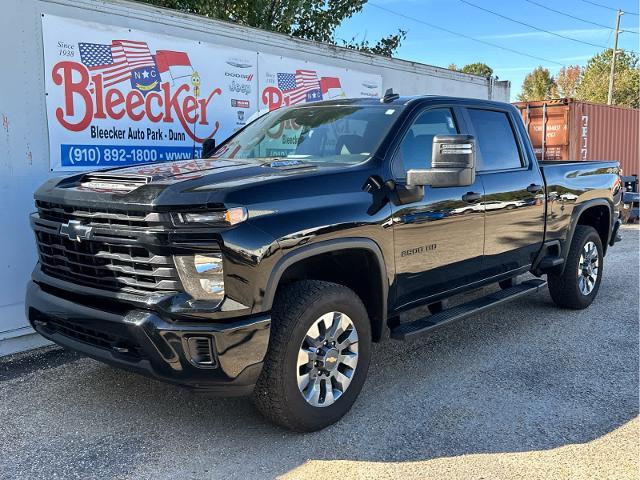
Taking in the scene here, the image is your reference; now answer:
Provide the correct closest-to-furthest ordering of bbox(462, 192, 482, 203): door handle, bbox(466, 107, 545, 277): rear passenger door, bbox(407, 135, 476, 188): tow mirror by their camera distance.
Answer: bbox(407, 135, 476, 188): tow mirror, bbox(462, 192, 482, 203): door handle, bbox(466, 107, 545, 277): rear passenger door

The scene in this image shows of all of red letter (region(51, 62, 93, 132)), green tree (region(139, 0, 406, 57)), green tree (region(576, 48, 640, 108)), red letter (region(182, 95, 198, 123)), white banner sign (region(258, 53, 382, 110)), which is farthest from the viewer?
green tree (region(576, 48, 640, 108))

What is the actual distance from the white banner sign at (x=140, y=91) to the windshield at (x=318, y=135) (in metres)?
1.35

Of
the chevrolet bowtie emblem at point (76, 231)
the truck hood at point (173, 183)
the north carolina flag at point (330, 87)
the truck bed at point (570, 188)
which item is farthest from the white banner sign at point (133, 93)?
the truck bed at point (570, 188)

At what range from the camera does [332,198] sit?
353cm

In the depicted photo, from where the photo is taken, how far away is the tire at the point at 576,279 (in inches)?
239

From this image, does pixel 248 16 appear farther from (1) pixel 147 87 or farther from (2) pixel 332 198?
(2) pixel 332 198

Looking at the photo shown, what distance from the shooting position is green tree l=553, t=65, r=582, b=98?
58.8m

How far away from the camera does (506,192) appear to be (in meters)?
4.93

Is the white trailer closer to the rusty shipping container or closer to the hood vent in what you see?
the hood vent

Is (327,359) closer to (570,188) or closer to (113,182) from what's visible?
(113,182)

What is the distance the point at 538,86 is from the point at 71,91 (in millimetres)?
59321

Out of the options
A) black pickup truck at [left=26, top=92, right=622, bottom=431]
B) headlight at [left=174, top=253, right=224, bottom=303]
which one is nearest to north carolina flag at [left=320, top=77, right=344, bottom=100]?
black pickup truck at [left=26, top=92, right=622, bottom=431]

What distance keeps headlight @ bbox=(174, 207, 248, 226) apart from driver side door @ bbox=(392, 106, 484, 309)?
1238mm

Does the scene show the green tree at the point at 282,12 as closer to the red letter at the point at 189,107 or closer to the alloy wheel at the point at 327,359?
the red letter at the point at 189,107
